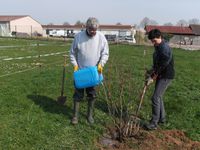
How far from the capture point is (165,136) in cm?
586

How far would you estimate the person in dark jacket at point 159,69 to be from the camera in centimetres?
572

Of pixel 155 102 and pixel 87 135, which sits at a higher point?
pixel 155 102

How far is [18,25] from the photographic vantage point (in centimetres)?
7688

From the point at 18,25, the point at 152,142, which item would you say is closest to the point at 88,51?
the point at 152,142

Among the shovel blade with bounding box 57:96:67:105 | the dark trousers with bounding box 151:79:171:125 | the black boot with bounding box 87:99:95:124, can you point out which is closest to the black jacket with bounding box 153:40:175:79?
the dark trousers with bounding box 151:79:171:125

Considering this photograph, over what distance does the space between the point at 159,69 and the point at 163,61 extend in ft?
0.56

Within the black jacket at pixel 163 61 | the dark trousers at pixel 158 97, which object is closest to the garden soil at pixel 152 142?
the dark trousers at pixel 158 97

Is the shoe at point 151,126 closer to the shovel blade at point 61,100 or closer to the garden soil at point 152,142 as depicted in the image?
the garden soil at point 152,142

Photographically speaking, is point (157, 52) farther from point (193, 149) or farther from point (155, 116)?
point (193, 149)

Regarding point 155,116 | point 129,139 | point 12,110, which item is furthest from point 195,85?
point 12,110

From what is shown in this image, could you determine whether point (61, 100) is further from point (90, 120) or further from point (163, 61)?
point (163, 61)

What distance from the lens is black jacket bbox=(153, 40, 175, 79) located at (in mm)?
5727

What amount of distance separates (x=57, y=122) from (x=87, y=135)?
70cm

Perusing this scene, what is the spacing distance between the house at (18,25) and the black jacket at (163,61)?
62.8 meters
